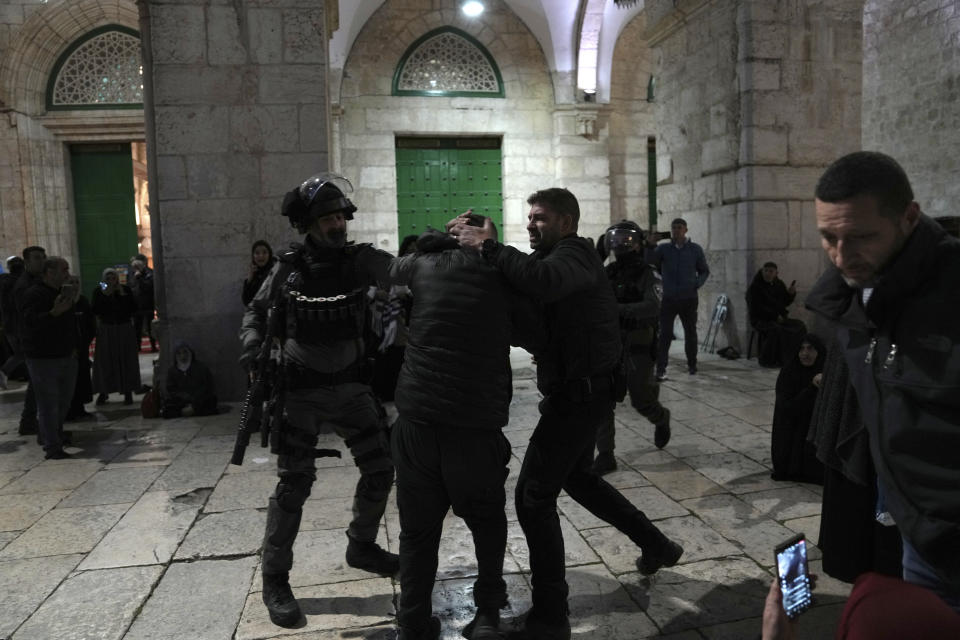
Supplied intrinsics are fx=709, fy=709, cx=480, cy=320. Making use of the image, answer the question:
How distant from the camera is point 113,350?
7.11 metres

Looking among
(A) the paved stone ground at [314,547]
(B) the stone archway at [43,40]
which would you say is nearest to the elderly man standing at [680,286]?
(A) the paved stone ground at [314,547]

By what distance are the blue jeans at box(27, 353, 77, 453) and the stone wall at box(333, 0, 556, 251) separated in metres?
8.16

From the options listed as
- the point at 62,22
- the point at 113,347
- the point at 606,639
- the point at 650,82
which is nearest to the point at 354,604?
the point at 606,639

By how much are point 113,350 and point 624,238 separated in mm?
5291

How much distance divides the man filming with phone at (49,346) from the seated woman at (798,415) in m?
5.09

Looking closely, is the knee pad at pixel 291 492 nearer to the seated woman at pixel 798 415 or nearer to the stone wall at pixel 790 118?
the seated woman at pixel 798 415

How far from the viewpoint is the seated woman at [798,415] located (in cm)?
428

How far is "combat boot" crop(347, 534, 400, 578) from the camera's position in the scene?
315 cm

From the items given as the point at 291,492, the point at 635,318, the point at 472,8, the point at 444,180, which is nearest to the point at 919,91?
the point at 472,8

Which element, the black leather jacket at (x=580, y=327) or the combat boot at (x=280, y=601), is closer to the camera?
the black leather jacket at (x=580, y=327)

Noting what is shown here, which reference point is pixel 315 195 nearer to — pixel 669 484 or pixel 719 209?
pixel 669 484

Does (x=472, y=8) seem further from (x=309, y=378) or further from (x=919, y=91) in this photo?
(x=309, y=378)

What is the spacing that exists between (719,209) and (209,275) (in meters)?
6.12

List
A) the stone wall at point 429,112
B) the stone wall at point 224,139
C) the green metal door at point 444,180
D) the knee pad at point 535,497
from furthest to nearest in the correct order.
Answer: the green metal door at point 444,180, the stone wall at point 429,112, the stone wall at point 224,139, the knee pad at point 535,497
